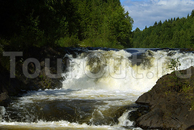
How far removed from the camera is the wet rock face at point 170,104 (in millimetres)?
7676

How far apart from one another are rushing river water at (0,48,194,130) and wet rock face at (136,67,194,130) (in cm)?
67

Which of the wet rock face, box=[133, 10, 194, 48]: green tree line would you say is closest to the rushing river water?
the wet rock face

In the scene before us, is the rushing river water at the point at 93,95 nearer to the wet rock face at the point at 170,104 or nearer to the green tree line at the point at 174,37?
the wet rock face at the point at 170,104

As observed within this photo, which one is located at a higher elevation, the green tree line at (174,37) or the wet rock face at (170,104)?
the green tree line at (174,37)

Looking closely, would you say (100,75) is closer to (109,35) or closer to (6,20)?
(6,20)

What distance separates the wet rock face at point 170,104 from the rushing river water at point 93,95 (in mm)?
667

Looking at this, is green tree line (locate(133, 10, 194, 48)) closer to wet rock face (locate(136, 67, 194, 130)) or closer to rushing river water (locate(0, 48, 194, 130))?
rushing river water (locate(0, 48, 194, 130))

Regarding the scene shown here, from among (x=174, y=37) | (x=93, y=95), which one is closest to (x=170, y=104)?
(x=93, y=95)

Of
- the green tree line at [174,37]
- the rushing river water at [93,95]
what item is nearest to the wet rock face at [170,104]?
the rushing river water at [93,95]

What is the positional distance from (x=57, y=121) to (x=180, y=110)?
408cm

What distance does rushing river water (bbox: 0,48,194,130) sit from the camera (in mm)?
8375

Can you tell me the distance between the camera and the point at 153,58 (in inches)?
639

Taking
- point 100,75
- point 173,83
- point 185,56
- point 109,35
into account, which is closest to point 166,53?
point 185,56

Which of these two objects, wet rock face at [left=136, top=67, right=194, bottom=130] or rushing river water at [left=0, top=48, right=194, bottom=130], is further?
rushing river water at [left=0, top=48, right=194, bottom=130]
